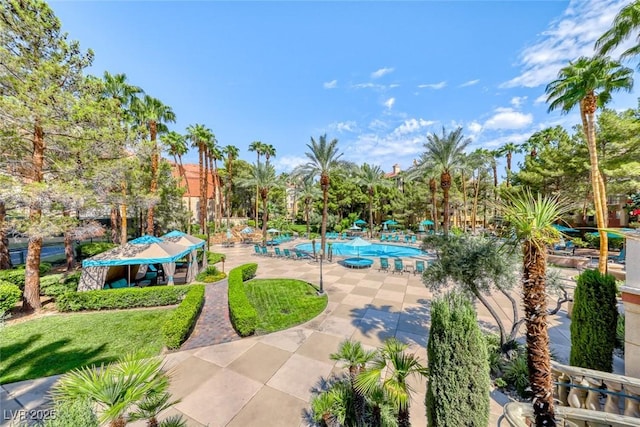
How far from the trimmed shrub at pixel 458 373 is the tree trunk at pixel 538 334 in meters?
0.67

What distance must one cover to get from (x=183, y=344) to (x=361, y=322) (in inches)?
237

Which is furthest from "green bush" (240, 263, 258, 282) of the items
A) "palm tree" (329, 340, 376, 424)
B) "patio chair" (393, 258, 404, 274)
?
"palm tree" (329, 340, 376, 424)

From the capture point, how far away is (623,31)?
10.1m

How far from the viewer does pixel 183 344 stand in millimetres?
7426

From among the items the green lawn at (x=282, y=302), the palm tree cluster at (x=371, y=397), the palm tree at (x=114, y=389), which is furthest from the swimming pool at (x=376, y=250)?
the palm tree at (x=114, y=389)

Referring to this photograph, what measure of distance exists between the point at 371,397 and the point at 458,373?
61.8 inches

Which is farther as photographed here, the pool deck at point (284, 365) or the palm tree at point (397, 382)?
the pool deck at point (284, 365)

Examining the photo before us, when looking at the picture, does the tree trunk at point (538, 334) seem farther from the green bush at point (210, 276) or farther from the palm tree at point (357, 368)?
the green bush at point (210, 276)

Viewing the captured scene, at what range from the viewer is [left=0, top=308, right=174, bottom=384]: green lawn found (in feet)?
20.6

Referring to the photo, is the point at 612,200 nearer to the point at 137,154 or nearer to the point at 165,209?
the point at 137,154

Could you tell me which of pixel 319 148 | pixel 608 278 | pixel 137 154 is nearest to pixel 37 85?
pixel 137 154

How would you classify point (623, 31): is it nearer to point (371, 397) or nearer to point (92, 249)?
point (371, 397)

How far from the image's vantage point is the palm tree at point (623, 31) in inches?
374

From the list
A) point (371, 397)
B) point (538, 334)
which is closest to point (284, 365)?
point (371, 397)
